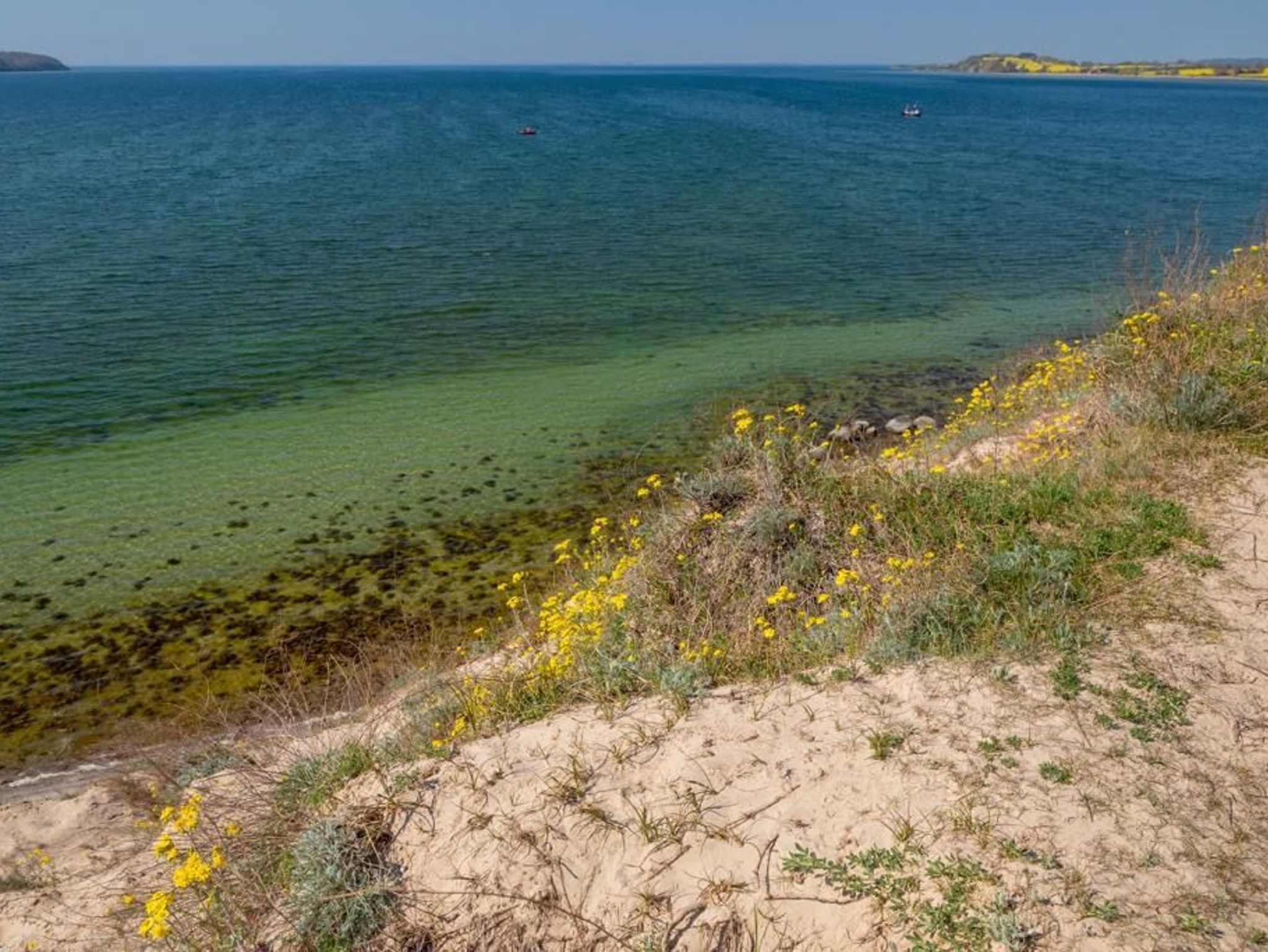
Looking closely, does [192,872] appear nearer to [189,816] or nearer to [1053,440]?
[189,816]

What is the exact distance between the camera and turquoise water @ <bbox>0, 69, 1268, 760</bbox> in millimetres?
14227

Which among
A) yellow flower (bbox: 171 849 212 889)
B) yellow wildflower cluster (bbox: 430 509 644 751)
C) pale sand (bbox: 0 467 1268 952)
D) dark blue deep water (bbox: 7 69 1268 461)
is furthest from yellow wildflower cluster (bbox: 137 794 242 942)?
dark blue deep water (bbox: 7 69 1268 461)

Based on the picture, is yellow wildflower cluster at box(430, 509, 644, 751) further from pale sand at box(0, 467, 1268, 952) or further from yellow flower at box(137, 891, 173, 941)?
yellow flower at box(137, 891, 173, 941)

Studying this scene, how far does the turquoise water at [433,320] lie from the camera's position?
14227mm

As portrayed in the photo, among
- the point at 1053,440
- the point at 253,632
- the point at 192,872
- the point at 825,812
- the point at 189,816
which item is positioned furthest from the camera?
the point at 253,632

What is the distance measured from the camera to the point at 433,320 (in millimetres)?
25359

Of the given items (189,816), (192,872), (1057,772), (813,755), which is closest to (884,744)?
(813,755)

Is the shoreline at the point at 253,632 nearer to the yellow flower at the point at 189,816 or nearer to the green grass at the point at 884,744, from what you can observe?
the yellow flower at the point at 189,816

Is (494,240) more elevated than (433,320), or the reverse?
(494,240)

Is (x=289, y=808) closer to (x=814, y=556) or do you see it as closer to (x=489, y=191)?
(x=814, y=556)

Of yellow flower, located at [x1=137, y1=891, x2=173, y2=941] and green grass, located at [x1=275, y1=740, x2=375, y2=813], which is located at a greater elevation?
yellow flower, located at [x1=137, y1=891, x2=173, y2=941]

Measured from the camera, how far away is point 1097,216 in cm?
4009

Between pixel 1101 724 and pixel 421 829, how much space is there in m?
4.39

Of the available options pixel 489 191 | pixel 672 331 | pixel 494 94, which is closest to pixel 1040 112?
pixel 494 94
